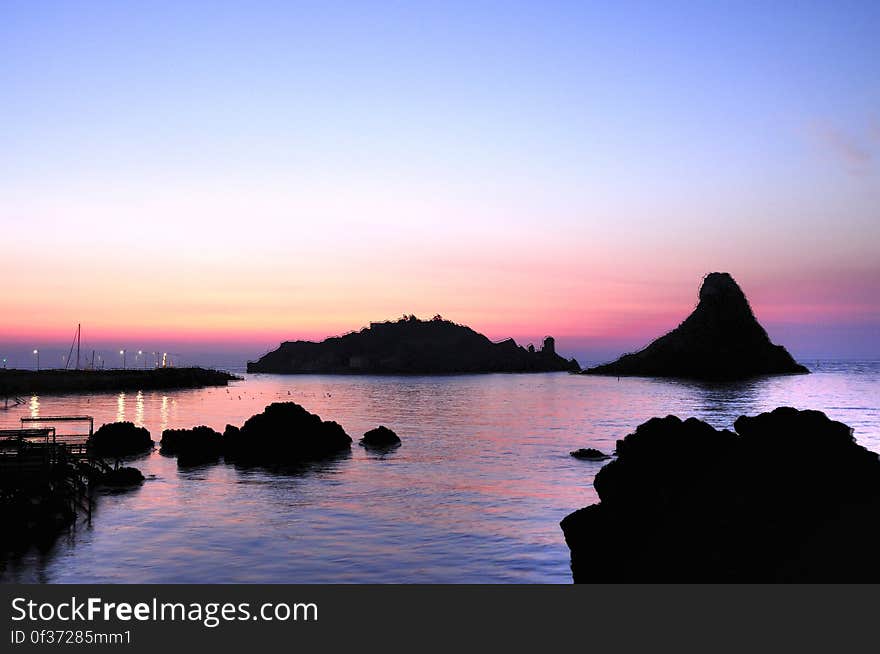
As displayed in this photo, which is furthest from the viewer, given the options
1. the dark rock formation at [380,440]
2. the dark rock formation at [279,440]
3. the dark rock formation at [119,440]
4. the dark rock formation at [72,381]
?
the dark rock formation at [72,381]

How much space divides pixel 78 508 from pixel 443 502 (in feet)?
62.2

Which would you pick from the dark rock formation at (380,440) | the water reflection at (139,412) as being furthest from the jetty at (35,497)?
the water reflection at (139,412)

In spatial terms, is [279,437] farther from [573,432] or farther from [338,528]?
[573,432]

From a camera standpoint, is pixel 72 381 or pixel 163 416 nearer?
pixel 163 416

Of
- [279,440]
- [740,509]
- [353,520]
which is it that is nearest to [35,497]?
[353,520]

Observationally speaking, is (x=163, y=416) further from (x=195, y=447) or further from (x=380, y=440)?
(x=195, y=447)

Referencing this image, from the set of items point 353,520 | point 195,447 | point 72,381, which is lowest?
point 353,520

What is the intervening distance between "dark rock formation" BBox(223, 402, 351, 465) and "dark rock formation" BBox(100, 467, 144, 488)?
473 inches

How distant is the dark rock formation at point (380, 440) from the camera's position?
222 feet

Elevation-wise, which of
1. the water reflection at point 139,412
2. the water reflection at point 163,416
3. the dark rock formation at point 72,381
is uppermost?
the dark rock formation at point 72,381

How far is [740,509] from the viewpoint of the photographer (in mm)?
18156

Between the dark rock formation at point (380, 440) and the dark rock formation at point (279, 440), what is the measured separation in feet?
17.3

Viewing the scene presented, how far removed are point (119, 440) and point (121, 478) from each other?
17.5 meters

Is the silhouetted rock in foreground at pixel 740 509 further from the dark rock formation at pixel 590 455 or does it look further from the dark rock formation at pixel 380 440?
the dark rock formation at pixel 380 440
